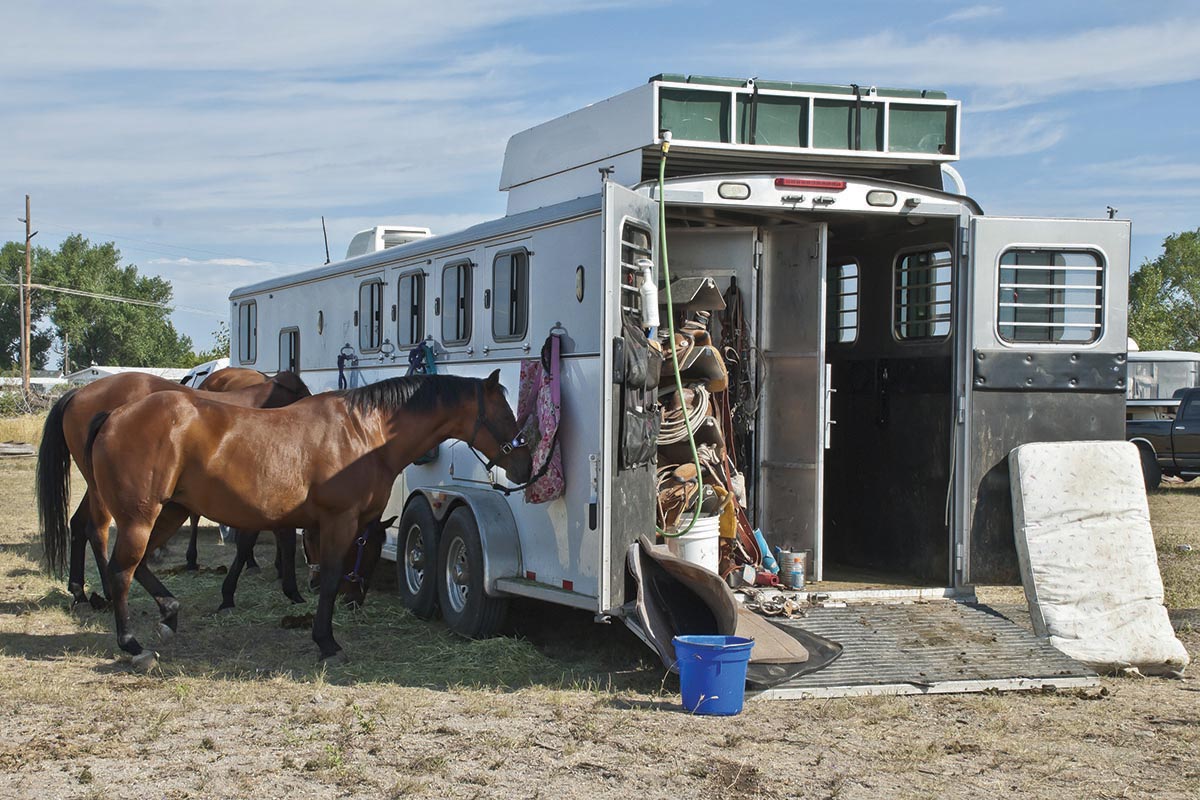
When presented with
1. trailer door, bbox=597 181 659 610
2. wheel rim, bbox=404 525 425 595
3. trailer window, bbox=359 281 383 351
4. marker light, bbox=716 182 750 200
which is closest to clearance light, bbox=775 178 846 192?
marker light, bbox=716 182 750 200

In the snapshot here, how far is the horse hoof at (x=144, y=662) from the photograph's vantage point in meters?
7.22

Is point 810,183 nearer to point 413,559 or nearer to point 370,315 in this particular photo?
point 413,559

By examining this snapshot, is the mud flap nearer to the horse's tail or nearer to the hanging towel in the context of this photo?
the hanging towel

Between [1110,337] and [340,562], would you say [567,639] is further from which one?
[1110,337]

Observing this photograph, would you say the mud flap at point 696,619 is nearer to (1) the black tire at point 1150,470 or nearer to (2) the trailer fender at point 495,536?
(2) the trailer fender at point 495,536

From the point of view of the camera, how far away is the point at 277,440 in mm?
7586

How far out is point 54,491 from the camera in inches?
347

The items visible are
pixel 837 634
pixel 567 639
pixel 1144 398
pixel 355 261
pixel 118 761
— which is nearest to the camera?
pixel 118 761

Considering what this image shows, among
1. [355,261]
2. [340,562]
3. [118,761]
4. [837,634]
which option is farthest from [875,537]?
[118,761]

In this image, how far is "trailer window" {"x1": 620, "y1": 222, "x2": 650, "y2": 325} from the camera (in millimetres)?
6941

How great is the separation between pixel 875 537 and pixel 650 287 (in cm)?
311

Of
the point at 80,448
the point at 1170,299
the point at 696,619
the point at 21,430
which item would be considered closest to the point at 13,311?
the point at 21,430

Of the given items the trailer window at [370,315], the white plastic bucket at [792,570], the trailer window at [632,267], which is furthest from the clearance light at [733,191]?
the trailer window at [370,315]

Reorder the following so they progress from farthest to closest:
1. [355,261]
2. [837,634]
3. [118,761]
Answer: [355,261] → [837,634] → [118,761]
